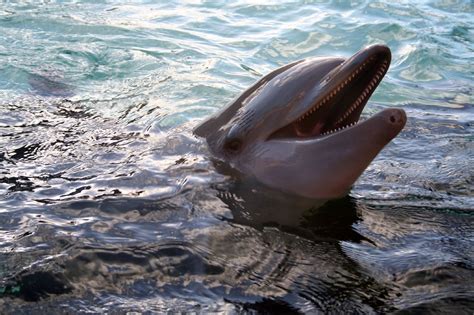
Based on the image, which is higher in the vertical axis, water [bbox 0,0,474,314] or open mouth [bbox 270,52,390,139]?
open mouth [bbox 270,52,390,139]

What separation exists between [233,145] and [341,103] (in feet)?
3.14

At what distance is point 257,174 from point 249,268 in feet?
4.23

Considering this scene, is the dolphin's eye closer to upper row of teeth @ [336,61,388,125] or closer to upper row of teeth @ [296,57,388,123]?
upper row of teeth @ [296,57,388,123]

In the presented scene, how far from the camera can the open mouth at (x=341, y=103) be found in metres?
4.52

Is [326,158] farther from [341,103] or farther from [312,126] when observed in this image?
[341,103]

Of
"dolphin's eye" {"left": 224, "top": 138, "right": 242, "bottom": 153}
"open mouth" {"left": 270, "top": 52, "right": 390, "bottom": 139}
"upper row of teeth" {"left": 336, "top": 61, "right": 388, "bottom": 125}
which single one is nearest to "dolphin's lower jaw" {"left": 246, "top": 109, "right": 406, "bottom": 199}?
"open mouth" {"left": 270, "top": 52, "right": 390, "bottom": 139}

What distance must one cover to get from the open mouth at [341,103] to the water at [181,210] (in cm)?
61

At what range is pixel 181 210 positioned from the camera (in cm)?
449

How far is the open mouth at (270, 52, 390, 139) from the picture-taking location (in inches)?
178

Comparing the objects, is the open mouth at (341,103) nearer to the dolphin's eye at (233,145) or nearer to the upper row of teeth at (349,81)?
the upper row of teeth at (349,81)

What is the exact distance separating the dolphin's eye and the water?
25 centimetres

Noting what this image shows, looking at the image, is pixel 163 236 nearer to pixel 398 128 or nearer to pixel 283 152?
pixel 283 152

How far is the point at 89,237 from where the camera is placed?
13.2ft

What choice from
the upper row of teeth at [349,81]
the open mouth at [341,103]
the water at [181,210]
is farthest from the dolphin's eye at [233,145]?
the upper row of teeth at [349,81]
